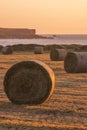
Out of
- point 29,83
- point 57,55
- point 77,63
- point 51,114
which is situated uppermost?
point 29,83

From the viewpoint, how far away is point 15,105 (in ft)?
40.7

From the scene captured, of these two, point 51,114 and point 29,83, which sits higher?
point 29,83

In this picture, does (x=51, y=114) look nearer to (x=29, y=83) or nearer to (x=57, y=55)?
(x=29, y=83)

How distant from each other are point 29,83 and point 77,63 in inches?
381

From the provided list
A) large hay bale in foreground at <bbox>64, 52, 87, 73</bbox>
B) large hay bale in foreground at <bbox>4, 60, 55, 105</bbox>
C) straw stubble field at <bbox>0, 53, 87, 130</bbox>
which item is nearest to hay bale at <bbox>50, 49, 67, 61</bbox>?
large hay bale in foreground at <bbox>64, 52, 87, 73</bbox>

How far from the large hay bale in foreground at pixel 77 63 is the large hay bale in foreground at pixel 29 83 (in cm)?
904

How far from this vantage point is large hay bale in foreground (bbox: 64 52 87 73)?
21781 mm

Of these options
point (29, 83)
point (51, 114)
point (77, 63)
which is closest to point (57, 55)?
point (77, 63)

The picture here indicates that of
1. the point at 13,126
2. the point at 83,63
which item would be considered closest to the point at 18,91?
the point at 13,126

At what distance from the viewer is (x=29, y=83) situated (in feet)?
41.1

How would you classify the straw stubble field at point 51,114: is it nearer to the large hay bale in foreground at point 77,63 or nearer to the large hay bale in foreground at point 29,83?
the large hay bale in foreground at point 29,83

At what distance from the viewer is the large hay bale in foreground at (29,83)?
12.3m

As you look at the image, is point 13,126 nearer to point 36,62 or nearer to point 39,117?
point 39,117

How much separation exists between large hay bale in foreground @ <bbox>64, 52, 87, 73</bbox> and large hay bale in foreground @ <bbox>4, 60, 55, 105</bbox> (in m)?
9.04
